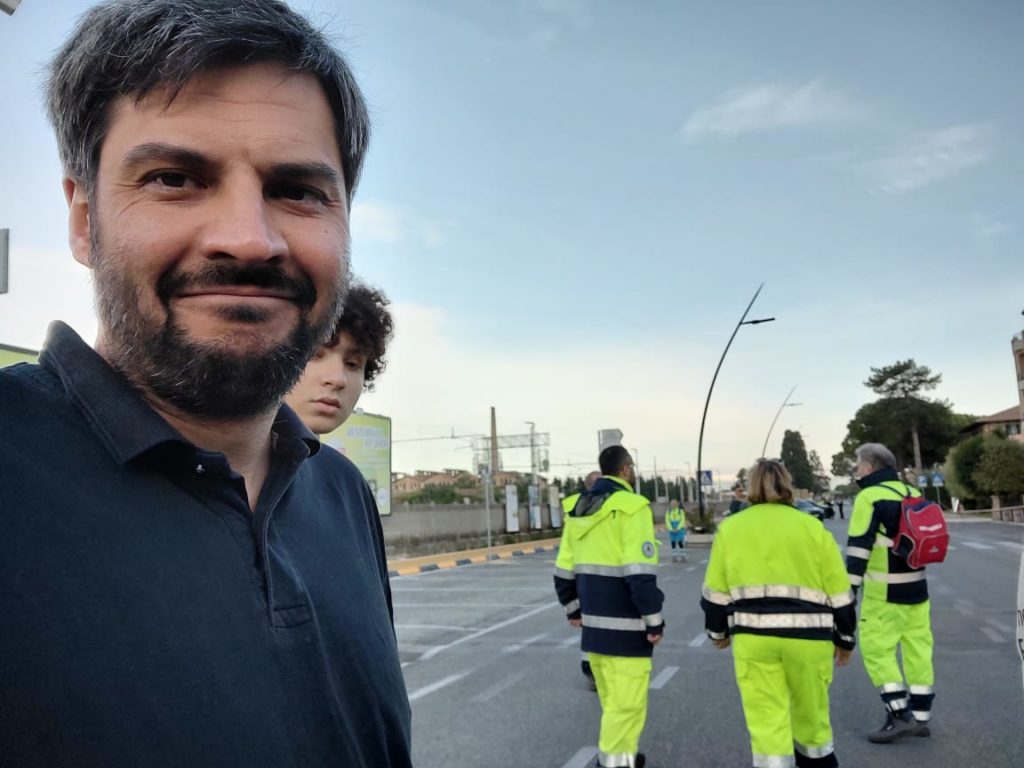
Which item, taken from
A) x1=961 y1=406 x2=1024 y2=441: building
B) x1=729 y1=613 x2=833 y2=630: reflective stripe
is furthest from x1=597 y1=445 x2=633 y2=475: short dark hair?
x1=961 y1=406 x2=1024 y2=441: building

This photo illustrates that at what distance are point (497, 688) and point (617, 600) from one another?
2.92 metres

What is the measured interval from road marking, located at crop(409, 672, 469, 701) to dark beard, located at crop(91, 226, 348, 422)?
6915mm

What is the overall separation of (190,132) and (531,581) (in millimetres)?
17712

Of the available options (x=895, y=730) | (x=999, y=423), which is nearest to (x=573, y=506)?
(x=895, y=730)

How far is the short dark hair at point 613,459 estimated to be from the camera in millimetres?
6137

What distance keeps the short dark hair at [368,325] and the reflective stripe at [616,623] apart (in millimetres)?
2718

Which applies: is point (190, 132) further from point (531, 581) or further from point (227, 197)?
point (531, 581)

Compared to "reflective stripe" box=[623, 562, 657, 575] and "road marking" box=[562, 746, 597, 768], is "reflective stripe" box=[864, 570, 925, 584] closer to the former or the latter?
"reflective stripe" box=[623, 562, 657, 575]

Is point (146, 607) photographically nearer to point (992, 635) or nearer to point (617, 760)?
point (617, 760)

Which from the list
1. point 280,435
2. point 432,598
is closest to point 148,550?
point 280,435

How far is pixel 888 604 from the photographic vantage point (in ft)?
21.0

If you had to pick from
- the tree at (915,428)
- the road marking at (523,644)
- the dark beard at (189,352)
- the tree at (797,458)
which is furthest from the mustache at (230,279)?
the tree at (797,458)

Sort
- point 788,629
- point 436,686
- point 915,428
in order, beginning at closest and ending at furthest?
point 788,629 → point 436,686 → point 915,428

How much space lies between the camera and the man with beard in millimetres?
1001
